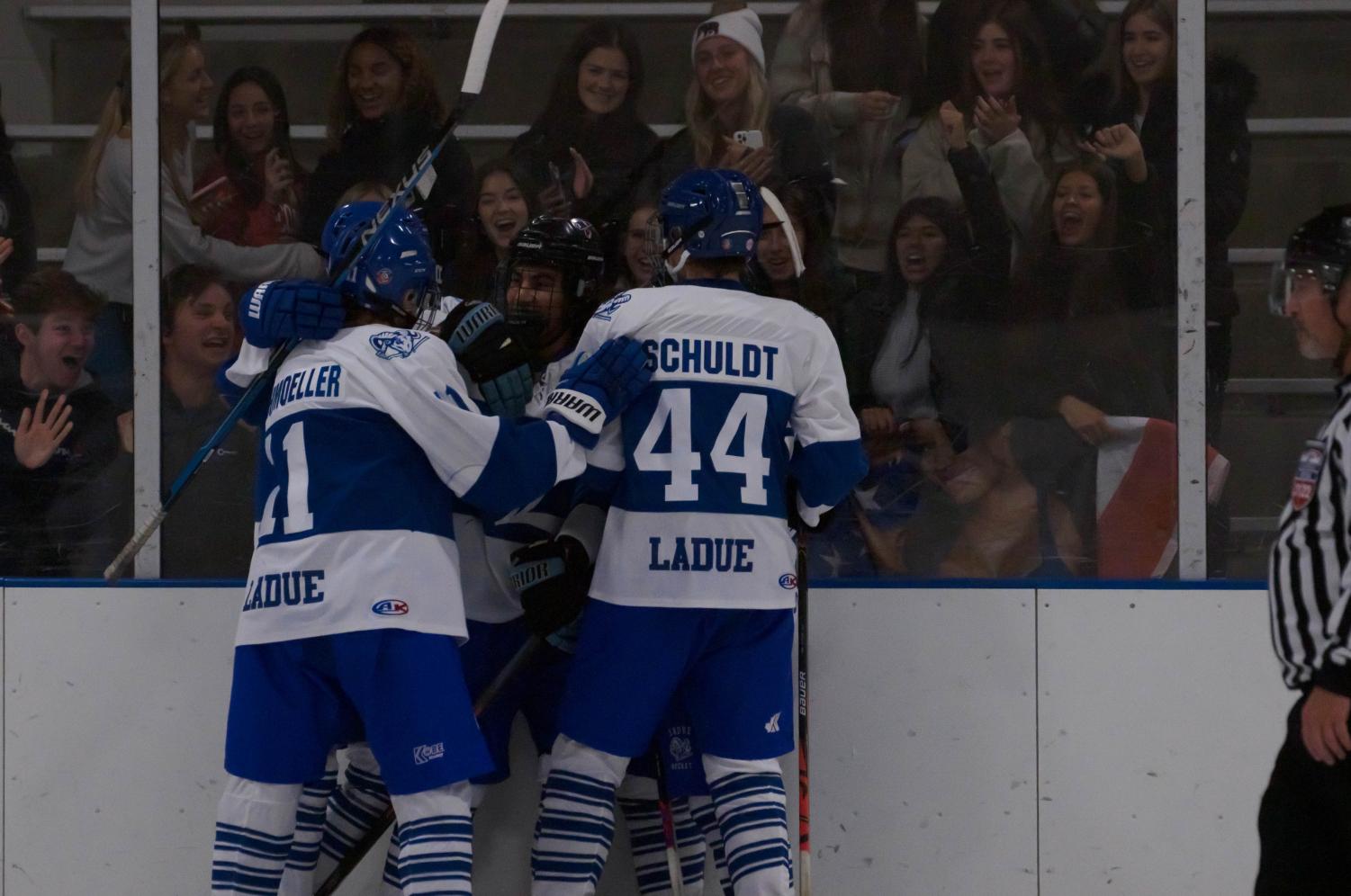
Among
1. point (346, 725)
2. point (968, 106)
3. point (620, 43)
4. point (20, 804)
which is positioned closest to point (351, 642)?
point (346, 725)

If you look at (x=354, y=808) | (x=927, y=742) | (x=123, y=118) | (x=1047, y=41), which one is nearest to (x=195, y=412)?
(x=123, y=118)

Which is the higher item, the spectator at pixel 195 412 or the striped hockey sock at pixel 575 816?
the spectator at pixel 195 412

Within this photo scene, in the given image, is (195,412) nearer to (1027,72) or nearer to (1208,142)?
(1027,72)

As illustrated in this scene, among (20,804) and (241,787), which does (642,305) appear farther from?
(20,804)

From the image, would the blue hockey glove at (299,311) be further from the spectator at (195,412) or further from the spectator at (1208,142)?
the spectator at (1208,142)

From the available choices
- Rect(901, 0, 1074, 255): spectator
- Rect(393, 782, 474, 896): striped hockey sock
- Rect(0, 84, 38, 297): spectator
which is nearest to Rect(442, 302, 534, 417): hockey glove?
Rect(393, 782, 474, 896): striped hockey sock

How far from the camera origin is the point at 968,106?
322 cm

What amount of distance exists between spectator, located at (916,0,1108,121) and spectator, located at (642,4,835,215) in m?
0.27

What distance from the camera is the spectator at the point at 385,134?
10.6 ft

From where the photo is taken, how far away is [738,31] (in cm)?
326

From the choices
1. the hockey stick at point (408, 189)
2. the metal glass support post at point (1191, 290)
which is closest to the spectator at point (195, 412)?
the hockey stick at point (408, 189)

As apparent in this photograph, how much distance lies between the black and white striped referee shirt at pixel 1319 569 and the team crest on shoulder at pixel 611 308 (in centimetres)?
118

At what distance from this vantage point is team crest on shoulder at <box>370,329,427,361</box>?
237 cm

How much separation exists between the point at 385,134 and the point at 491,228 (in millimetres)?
306
